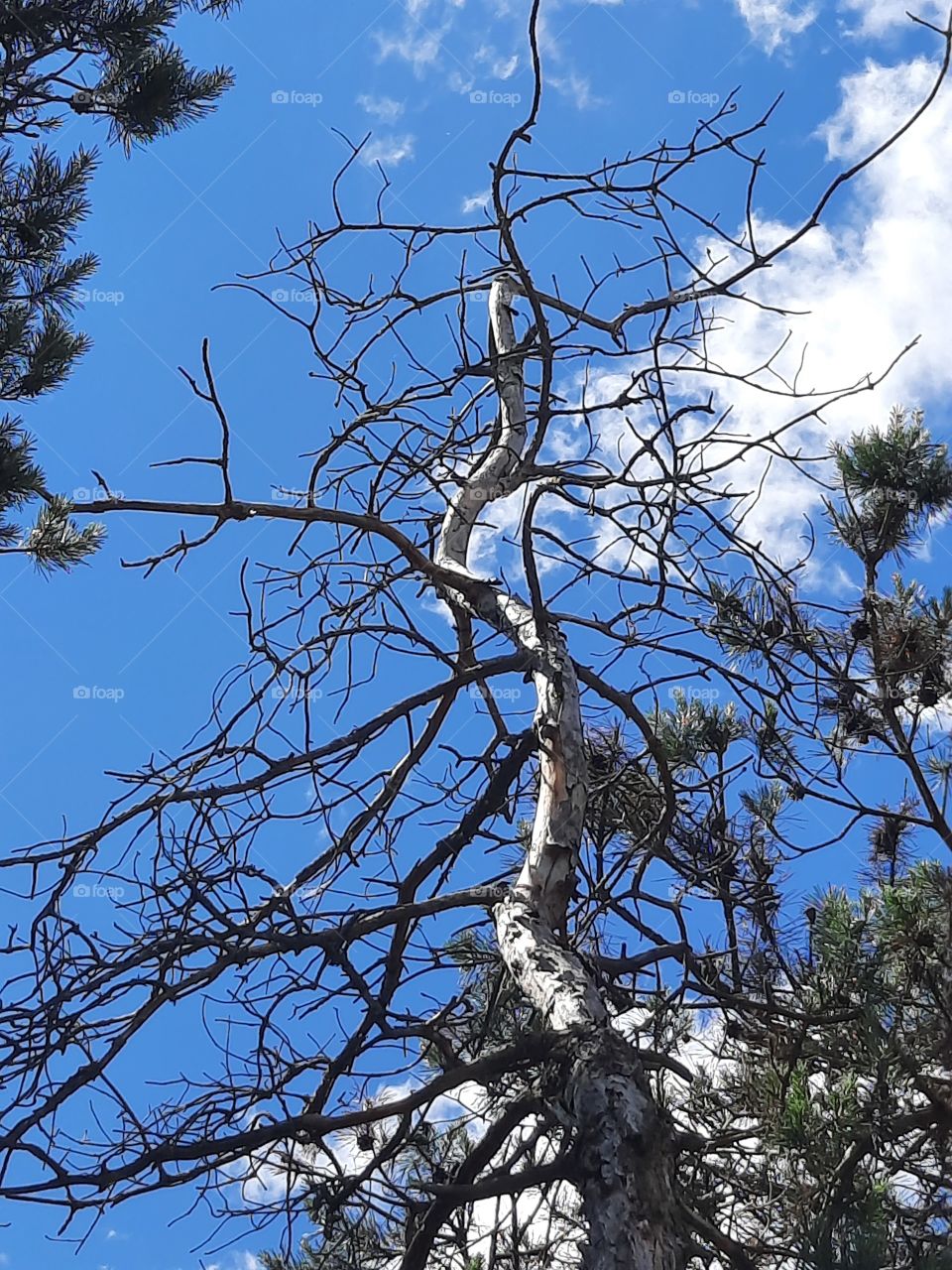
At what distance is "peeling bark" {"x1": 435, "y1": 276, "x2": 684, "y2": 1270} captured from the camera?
1851 mm

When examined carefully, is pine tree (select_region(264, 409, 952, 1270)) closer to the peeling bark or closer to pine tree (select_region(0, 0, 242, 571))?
the peeling bark

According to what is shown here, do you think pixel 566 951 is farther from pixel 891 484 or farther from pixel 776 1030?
pixel 891 484

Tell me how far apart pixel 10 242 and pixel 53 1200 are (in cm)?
382

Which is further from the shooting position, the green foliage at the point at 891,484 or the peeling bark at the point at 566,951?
the green foliage at the point at 891,484

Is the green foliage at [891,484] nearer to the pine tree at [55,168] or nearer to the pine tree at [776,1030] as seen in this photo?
the pine tree at [776,1030]

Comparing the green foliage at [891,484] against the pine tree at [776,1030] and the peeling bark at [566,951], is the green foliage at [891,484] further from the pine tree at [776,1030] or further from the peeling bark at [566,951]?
the peeling bark at [566,951]

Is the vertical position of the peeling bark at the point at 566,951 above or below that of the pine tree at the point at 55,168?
below

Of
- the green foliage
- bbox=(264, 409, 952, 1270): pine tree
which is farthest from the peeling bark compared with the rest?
the green foliage

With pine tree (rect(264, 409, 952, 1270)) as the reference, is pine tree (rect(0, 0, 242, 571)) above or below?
above

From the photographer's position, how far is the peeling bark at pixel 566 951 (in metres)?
1.85

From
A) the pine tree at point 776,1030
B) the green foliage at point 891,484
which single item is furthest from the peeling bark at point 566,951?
the green foliage at point 891,484

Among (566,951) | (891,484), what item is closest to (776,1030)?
(566,951)

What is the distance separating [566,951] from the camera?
7.81ft

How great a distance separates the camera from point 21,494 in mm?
4430
